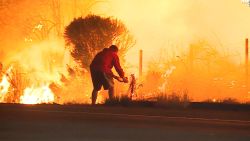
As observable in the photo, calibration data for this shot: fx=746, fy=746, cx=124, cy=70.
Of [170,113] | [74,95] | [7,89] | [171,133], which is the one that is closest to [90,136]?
Result: [171,133]

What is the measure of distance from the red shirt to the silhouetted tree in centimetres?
589

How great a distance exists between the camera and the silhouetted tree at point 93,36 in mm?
27547

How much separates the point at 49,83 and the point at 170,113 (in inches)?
562

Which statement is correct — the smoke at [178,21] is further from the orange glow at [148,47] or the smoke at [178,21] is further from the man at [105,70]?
the man at [105,70]

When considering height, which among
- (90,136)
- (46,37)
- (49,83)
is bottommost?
(90,136)

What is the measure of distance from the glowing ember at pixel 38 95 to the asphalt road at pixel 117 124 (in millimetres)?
9906

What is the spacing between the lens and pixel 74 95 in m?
28.4

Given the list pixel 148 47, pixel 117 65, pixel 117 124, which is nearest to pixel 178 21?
pixel 148 47

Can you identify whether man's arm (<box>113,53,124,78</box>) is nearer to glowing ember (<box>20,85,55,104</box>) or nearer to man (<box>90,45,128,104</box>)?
man (<box>90,45,128,104</box>)

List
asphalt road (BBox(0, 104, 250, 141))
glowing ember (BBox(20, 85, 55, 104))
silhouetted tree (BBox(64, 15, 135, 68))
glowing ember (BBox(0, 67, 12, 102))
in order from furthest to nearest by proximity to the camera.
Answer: glowing ember (BBox(0, 67, 12, 102)) < glowing ember (BBox(20, 85, 55, 104)) < silhouetted tree (BBox(64, 15, 135, 68)) < asphalt road (BBox(0, 104, 250, 141))

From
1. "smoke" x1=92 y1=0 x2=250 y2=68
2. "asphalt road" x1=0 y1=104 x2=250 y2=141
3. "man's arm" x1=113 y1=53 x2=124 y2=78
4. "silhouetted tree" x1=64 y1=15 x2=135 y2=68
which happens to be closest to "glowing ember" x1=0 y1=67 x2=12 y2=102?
"silhouetted tree" x1=64 y1=15 x2=135 y2=68

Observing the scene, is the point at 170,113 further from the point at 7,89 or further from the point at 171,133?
the point at 7,89

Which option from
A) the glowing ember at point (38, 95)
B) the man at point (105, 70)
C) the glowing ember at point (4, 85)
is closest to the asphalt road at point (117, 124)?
the man at point (105, 70)

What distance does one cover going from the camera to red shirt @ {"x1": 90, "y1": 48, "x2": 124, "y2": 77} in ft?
70.1
